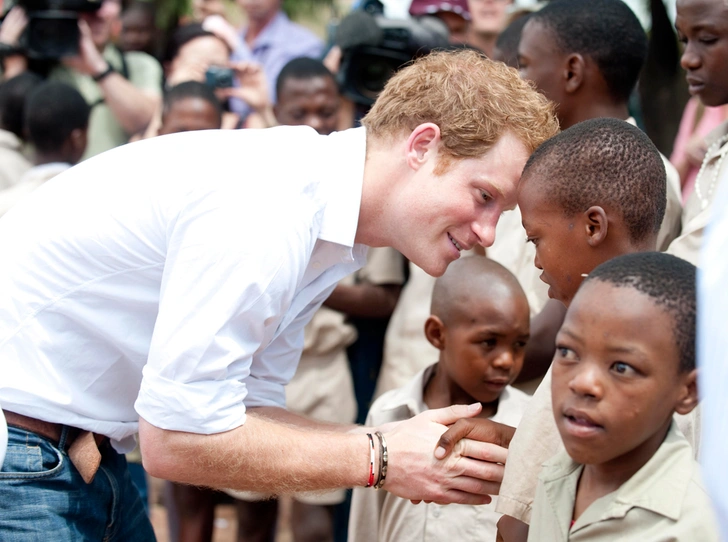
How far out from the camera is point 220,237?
182 centimetres

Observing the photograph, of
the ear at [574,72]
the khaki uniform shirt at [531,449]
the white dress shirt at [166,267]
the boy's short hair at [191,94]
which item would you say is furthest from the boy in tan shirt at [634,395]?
the boy's short hair at [191,94]

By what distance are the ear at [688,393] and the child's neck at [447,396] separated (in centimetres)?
126

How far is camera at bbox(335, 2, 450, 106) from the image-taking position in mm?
4422

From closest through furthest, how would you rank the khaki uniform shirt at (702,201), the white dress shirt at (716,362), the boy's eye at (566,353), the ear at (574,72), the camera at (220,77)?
the white dress shirt at (716,362) < the boy's eye at (566,353) < the khaki uniform shirt at (702,201) < the ear at (574,72) < the camera at (220,77)

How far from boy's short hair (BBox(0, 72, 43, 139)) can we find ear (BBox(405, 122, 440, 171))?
3.49 meters

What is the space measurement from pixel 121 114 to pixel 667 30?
3133mm

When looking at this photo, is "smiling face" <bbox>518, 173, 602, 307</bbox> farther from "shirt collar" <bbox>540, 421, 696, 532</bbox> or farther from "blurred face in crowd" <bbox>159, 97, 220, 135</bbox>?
"blurred face in crowd" <bbox>159, 97, 220, 135</bbox>

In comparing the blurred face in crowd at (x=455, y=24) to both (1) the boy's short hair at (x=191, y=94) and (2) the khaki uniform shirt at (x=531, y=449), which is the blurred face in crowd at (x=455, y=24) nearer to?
(1) the boy's short hair at (x=191, y=94)

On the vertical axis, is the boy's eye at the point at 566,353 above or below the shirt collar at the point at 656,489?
above

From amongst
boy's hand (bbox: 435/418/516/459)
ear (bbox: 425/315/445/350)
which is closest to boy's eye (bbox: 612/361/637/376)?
boy's hand (bbox: 435/418/516/459)

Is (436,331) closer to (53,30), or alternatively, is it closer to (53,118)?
(53,118)

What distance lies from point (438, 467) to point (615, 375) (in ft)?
2.17

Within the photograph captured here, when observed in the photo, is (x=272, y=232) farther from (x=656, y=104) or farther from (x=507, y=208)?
(x=656, y=104)

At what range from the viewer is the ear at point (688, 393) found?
1.51 meters
